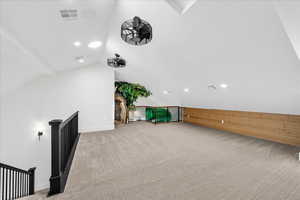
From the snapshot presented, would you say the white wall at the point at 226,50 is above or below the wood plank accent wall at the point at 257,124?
above

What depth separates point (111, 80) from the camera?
5352 mm

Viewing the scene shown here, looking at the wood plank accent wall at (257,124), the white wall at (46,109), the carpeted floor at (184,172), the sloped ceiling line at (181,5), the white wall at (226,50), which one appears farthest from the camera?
the white wall at (46,109)

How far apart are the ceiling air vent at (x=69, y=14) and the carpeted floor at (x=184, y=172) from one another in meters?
2.36

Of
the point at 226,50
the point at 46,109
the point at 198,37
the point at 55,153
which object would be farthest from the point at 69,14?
the point at 46,109

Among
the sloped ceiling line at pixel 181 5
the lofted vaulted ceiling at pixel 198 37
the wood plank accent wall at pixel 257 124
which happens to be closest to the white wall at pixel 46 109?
the lofted vaulted ceiling at pixel 198 37

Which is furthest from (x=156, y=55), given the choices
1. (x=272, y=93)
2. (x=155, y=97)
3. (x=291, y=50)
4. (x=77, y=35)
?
(x=155, y=97)

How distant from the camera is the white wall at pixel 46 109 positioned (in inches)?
151

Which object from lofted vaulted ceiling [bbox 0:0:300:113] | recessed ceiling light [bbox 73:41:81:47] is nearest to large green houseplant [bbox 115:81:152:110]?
lofted vaulted ceiling [bbox 0:0:300:113]

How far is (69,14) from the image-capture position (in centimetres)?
192

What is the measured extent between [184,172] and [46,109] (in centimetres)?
453

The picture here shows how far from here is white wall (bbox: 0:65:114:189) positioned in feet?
12.6

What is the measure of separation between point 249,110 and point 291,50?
114 inches

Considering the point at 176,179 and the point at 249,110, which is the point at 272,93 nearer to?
the point at 249,110

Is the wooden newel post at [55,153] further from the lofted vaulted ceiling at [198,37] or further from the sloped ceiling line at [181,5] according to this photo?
the sloped ceiling line at [181,5]
